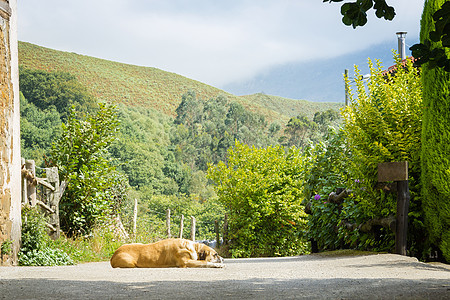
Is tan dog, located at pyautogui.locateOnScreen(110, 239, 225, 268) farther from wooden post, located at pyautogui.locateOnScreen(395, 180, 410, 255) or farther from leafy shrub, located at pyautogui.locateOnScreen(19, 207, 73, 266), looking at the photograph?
wooden post, located at pyautogui.locateOnScreen(395, 180, 410, 255)

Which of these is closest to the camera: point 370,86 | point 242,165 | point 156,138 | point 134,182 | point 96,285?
point 96,285

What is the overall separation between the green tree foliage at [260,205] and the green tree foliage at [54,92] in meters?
38.8

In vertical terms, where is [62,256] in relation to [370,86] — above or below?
below

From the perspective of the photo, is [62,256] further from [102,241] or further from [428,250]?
[428,250]

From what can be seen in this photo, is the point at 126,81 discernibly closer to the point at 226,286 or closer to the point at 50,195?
the point at 50,195

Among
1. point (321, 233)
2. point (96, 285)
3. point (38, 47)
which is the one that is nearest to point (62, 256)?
point (96, 285)

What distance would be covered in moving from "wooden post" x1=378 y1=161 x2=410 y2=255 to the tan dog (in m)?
2.52

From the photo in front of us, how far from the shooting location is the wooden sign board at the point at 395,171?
6508 mm

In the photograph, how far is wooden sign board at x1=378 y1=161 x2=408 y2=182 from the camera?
6508mm

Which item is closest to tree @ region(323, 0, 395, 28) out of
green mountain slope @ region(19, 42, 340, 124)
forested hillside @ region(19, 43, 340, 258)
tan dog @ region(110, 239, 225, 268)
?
tan dog @ region(110, 239, 225, 268)

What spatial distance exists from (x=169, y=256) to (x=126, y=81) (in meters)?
79.4

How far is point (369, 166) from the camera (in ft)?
24.2

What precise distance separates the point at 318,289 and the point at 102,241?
7775 mm

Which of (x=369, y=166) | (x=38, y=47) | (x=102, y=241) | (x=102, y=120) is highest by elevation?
(x=38, y=47)
